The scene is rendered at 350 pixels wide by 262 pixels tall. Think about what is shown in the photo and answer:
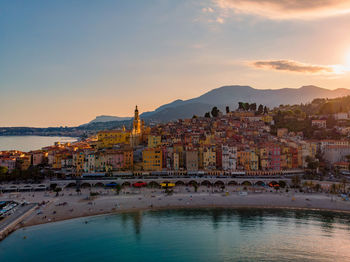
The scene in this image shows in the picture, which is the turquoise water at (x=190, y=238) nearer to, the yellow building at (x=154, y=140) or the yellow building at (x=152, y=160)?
the yellow building at (x=152, y=160)

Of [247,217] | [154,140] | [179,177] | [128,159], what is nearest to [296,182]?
[247,217]

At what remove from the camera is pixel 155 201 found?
43844 millimetres

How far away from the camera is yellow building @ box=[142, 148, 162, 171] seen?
57.8 meters

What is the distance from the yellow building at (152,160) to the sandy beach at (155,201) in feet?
31.3

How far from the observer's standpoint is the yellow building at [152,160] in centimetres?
5782

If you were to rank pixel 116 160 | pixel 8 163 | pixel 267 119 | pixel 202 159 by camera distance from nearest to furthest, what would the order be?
pixel 202 159 < pixel 116 160 < pixel 8 163 < pixel 267 119

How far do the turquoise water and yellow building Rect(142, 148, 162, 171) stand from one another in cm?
1686

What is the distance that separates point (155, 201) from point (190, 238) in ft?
36.4

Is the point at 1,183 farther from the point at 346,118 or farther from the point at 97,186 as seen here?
the point at 346,118

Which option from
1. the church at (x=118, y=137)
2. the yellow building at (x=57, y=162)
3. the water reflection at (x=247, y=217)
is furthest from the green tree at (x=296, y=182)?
the yellow building at (x=57, y=162)

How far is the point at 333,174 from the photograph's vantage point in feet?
178

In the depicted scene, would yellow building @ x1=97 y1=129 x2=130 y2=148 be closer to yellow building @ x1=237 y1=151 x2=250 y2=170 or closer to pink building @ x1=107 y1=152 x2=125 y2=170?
pink building @ x1=107 y1=152 x2=125 y2=170

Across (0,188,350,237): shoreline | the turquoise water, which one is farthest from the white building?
the turquoise water

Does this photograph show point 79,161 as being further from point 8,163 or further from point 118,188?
point 118,188
